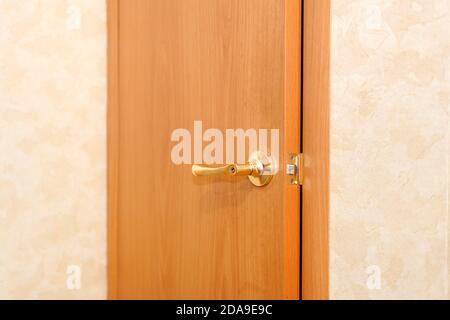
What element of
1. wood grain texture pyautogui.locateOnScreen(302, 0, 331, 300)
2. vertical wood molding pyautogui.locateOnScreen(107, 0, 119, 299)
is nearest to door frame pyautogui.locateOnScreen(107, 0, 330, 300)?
wood grain texture pyautogui.locateOnScreen(302, 0, 331, 300)

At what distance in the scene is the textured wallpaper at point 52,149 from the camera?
3.85ft

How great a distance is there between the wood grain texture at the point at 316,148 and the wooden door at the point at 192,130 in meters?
0.02

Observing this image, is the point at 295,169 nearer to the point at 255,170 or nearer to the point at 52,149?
the point at 255,170

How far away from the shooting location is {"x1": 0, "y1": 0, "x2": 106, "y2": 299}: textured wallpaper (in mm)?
1173

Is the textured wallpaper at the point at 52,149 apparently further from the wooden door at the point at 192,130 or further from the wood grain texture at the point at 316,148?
the wood grain texture at the point at 316,148

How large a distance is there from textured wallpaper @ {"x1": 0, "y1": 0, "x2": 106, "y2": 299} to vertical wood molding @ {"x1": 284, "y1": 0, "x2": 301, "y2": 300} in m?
0.69

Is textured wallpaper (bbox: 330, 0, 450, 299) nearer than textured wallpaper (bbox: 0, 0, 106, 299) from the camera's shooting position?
Yes

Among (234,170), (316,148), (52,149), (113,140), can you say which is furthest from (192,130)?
(52,149)

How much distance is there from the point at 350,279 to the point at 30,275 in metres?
0.92

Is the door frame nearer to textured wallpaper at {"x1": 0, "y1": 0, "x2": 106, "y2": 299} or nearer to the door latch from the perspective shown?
the door latch

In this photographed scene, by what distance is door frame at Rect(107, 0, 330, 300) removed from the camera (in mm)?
667

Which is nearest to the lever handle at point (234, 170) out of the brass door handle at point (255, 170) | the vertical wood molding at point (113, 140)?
the brass door handle at point (255, 170)
